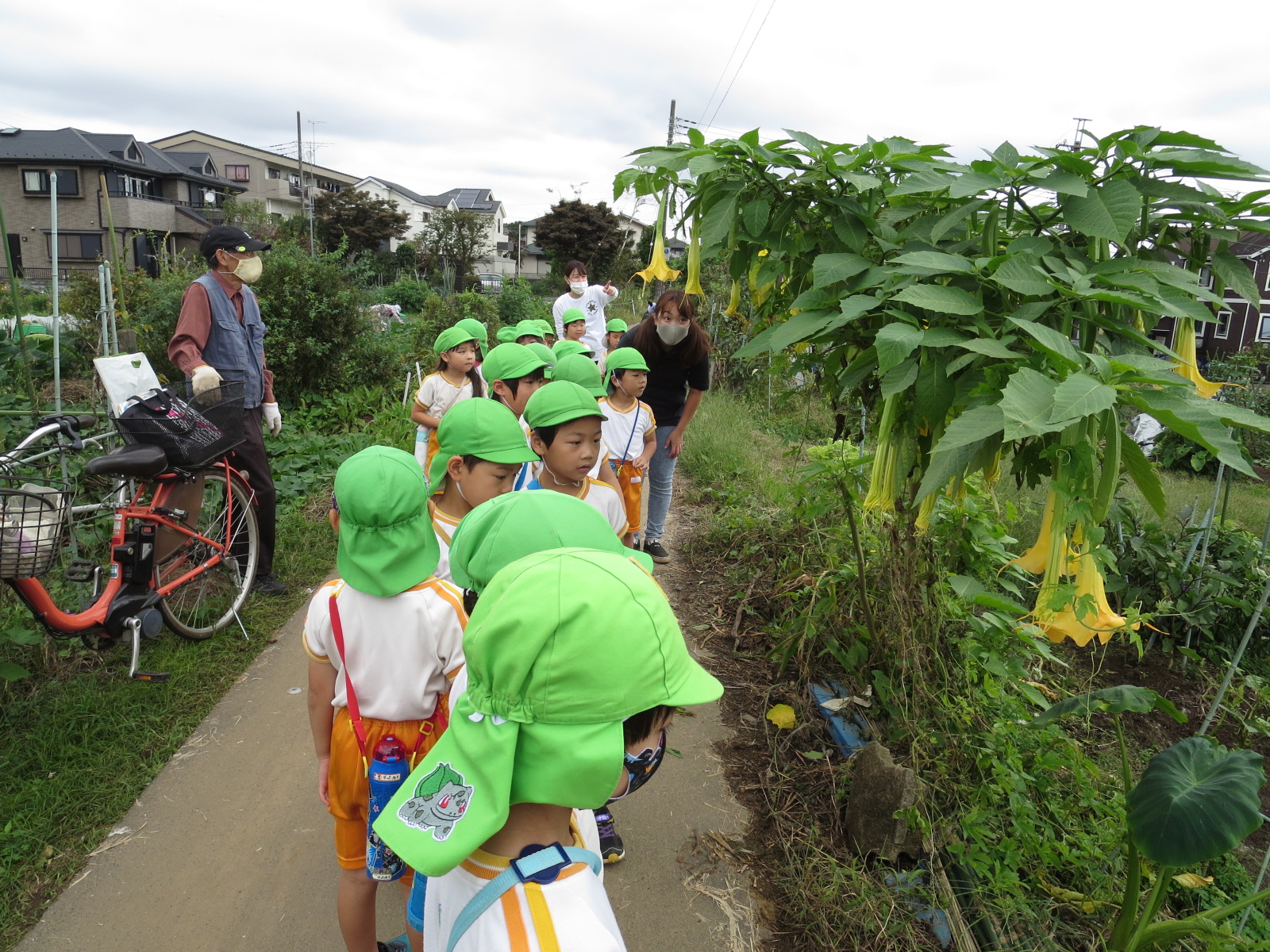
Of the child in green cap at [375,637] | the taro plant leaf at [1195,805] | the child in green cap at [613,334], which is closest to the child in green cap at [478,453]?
the child in green cap at [375,637]

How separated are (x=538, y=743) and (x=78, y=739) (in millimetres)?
3030

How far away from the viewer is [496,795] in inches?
38.8

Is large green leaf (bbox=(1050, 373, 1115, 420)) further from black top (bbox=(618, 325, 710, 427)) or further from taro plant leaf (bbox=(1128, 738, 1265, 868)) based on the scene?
black top (bbox=(618, 325, 710, 427))

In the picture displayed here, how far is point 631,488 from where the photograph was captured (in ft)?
14.6

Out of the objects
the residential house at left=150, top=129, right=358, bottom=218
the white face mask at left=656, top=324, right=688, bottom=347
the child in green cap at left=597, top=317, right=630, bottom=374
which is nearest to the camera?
the white face mask at left=656, top=324, right=688, bottom=347

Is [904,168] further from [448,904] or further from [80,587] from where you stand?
[80,587]

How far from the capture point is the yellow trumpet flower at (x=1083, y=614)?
1606 millimetres

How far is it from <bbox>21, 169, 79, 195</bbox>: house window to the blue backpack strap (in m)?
39.0

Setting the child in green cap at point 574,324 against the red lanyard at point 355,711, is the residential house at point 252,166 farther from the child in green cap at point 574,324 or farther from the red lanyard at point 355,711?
the red lanyard at point 355,711

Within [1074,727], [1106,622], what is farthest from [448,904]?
[1074,727]

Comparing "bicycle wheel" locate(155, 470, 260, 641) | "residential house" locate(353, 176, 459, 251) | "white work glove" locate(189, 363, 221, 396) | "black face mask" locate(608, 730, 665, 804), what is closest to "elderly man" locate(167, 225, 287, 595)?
"white work glove" locate(189, 363, 221, 396)

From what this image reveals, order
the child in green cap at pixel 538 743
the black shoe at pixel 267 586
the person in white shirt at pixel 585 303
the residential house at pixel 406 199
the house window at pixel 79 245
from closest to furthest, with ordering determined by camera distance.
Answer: the child in green cap at pixel 538 743
the black shoe at pixel 267 586
the person in white shirt at pixel 585 303
the house window at pixel 79 245
the residential house at pixel 406 199

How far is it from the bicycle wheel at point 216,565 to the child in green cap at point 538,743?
317 cm

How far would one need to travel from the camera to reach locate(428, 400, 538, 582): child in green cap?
2.47 metres
